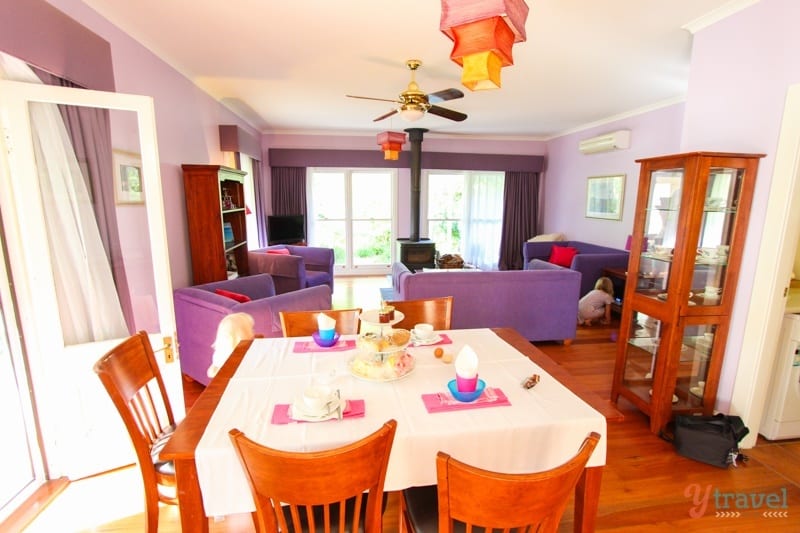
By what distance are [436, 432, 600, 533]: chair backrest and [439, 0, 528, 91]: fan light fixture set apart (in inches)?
44.6

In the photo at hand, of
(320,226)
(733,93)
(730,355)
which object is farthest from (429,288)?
(320,226)

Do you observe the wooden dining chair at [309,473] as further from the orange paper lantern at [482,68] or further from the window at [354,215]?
the window at [354,215]

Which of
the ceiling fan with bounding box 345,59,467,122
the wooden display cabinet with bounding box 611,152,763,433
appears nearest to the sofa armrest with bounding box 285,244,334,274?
the ceiling fan with bounding box 345,59,467,122

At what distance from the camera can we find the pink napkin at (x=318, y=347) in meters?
1.76

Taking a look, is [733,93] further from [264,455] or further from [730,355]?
[264,455]

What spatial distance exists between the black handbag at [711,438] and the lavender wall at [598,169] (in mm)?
3311

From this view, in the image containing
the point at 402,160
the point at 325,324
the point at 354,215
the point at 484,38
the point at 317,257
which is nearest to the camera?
the point at 484,38

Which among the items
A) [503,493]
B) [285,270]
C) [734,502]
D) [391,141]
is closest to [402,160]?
[391,141]

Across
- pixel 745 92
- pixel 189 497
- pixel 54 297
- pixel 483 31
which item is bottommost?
pixel 189 497

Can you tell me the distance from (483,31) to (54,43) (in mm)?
2004

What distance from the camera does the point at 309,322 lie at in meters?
2.06

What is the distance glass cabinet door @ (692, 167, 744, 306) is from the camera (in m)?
2.14

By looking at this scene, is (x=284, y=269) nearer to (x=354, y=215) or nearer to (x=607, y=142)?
(x=354, y=215)

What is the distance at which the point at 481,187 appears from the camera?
7.32m
